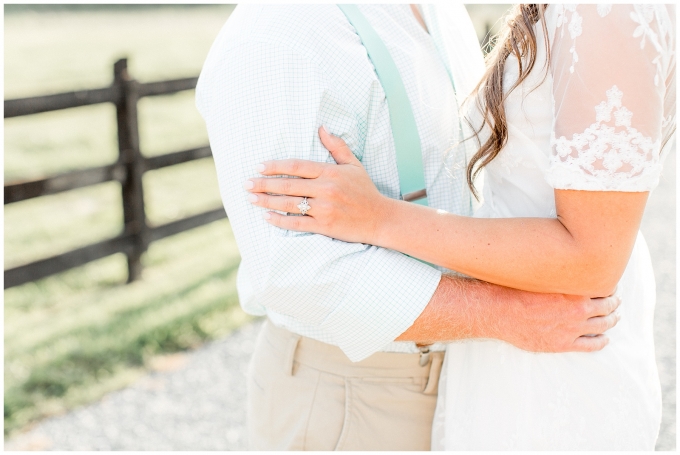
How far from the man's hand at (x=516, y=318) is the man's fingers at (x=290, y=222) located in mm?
314

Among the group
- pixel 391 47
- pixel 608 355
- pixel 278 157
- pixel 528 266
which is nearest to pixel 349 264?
pixel 278 157

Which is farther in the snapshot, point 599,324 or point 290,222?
point 599,324

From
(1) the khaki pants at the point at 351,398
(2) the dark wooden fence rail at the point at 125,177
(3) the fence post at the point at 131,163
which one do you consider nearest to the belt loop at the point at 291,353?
(1) the khaki pants at the point at 351,398

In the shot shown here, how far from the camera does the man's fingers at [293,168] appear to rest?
1.31m

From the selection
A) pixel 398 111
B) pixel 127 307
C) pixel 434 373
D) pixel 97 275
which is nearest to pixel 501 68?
pixel 398 111

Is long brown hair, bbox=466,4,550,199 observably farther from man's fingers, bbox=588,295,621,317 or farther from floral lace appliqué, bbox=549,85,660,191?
man's fingers, bbox=588,295,621,317

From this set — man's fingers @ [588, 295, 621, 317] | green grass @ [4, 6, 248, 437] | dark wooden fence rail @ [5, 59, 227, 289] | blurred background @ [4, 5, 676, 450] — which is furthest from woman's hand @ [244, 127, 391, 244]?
dark wooden fence rail @ [5, 59, 227, 289]

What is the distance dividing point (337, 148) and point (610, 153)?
535mm

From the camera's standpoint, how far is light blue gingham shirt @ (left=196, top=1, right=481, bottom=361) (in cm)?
131

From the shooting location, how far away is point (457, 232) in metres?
Result: 1.36

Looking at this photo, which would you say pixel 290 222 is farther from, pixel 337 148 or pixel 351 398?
pixel 351 398

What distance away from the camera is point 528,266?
52.4 inches

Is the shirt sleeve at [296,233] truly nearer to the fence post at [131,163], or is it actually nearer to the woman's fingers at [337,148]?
the woman's fingers at [337,148]

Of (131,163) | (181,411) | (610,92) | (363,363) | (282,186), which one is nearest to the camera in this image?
(610,92)
